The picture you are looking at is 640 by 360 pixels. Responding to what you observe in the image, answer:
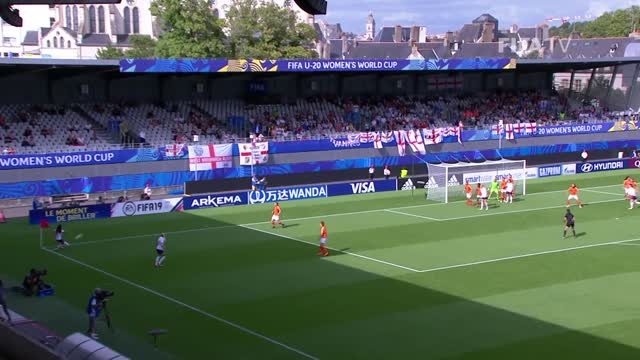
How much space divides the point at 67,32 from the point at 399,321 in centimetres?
12400

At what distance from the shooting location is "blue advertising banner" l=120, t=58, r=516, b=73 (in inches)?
1955

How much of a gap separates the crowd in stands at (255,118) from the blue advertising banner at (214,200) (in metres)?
8.40

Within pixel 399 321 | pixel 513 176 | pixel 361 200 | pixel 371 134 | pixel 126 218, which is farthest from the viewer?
pixel 371 134

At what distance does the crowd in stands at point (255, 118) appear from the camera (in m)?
48.8

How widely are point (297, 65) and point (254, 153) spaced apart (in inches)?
309

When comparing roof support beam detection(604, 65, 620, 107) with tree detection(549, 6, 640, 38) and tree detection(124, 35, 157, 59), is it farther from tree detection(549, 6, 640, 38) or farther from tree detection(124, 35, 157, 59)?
tree detection(549, 6, 640, 38)

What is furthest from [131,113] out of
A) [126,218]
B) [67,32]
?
[67,32]

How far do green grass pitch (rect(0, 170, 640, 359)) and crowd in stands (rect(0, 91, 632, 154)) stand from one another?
429 inches

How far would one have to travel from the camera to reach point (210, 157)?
49562 mm

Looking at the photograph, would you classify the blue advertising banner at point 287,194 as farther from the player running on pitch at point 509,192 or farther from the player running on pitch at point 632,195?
the player running on pitch at point 632,195

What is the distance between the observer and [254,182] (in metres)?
49.8

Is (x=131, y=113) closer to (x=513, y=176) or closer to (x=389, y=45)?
(x=513, y=176)

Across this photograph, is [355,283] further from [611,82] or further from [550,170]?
[611,82]

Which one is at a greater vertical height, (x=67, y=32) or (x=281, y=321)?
(x=67, y=32)
